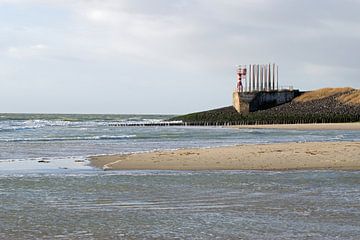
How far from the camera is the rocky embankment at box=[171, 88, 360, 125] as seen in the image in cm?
6456

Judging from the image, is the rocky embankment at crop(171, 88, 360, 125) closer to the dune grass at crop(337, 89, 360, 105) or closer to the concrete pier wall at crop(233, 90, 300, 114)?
the dune grass at crop(337, 89, 360, 105)

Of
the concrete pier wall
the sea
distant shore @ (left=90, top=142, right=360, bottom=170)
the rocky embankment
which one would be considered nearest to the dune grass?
the rocky embankment

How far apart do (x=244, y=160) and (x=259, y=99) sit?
179 ft

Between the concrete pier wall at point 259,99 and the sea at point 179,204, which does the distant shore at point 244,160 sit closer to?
the sea at point 179,204

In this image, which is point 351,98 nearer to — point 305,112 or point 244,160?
point 305,112

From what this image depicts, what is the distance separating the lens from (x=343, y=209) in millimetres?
10656

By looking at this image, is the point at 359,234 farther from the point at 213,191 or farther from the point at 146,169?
the point at 146,169

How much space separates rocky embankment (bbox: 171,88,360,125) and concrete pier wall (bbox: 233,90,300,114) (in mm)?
1162

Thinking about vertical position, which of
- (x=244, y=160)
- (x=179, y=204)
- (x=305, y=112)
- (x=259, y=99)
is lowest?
(x=179, y=204)

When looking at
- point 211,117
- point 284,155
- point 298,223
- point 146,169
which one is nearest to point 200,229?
point 298,223

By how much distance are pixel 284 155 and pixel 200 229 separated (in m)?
12.6

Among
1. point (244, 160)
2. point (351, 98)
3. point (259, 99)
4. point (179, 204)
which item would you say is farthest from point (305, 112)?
point (179, 204)

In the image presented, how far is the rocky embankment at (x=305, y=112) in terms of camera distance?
64.6 metres

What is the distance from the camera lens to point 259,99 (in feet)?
242
